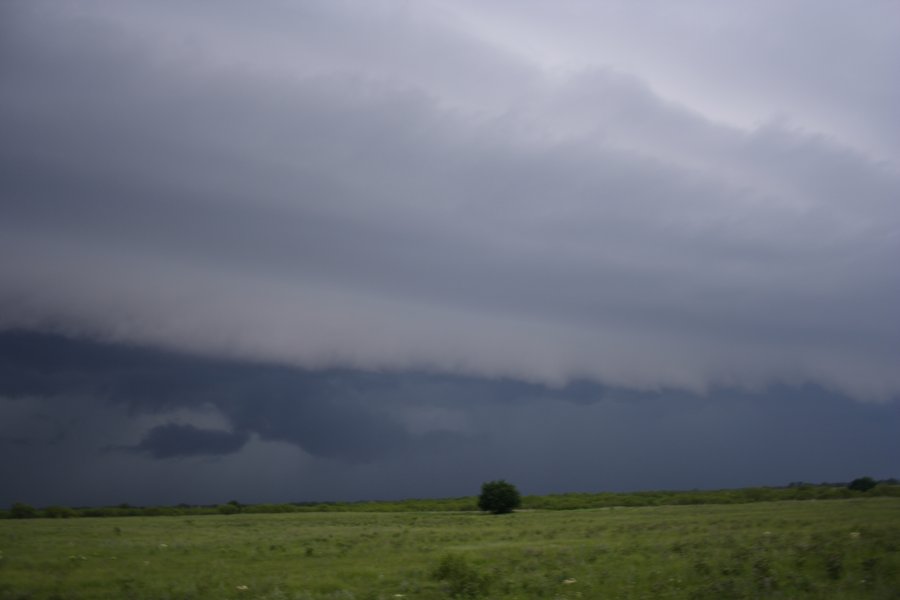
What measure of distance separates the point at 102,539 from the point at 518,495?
43.0 meters

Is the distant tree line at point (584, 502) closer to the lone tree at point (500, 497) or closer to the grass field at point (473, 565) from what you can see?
the lone tree at point (500, 497)

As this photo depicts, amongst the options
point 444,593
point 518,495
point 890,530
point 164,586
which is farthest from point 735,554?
point 518,495

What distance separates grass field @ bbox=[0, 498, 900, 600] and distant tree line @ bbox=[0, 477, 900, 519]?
90.7 ft

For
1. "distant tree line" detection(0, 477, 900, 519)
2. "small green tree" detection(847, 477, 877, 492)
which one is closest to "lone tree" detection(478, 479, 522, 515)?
"distant tree line" detection(0, 477, 900, 519)

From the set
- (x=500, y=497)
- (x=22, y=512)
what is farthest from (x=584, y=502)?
(x=22, y=512)

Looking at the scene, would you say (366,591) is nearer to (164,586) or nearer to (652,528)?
(164,586)

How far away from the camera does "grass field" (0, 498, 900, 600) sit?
21828 mm

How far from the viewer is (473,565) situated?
974 inches

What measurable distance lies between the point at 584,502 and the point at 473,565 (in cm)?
6134

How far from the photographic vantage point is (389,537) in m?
36.6

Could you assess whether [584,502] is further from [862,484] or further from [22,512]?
[22,512]

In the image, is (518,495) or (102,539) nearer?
(102,539)

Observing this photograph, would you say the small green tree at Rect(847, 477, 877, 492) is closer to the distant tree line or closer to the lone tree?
the distant tree line

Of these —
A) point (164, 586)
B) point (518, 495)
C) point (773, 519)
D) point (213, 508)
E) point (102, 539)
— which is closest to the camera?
point (164, 586)
